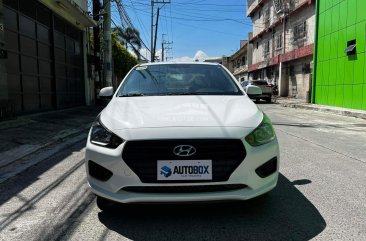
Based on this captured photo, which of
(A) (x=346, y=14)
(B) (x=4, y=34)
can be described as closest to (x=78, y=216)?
(B) (x=4, y=34)

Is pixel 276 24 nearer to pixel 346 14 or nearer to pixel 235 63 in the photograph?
pixel 346 14

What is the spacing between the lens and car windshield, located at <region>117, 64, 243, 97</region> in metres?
4.63

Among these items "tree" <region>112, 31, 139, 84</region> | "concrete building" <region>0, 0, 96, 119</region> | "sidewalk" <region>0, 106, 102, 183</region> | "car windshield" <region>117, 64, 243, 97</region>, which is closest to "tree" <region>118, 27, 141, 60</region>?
"tree" <region>112, 31, 139, 84</region>

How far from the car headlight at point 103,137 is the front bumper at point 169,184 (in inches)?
2.0

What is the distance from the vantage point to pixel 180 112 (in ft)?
11.9

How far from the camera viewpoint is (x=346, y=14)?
17.7m

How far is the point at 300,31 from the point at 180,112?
27.3 meters

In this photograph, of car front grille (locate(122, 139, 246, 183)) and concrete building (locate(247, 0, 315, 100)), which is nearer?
car front grille (locate(122, 139, 246, 183))

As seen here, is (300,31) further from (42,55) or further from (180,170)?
(180,170)

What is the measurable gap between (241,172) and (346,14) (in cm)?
1709

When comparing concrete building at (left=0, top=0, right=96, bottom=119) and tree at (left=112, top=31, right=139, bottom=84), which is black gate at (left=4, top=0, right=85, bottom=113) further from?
tree at (left=112, top=31, right=139, bottom=84)

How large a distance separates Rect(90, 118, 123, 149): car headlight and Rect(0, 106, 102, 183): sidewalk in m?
2.34

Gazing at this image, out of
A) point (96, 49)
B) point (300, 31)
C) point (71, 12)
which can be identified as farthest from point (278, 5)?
point (71, 12)

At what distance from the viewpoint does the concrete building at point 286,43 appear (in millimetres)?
27172
